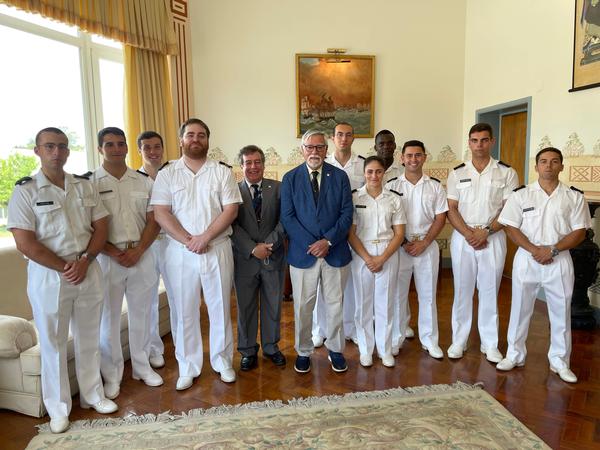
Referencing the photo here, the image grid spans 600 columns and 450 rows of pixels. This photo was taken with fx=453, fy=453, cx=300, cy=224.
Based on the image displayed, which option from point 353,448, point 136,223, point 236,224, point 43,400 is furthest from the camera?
point 236,224

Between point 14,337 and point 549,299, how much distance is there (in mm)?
3395

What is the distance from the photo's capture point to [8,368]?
268cm

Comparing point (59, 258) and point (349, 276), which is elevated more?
point (59, 258)

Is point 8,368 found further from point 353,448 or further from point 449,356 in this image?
point 449,356

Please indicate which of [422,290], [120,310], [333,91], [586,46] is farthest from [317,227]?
[333,91]

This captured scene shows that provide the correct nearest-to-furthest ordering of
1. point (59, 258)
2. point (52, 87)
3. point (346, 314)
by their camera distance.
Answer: point (59, 258) → point (346, 314) → point (52, 87)

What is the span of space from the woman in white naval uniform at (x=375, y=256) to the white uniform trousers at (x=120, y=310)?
144cm

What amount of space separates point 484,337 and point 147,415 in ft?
7.99

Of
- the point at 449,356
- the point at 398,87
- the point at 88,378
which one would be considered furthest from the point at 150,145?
the point at 398,87

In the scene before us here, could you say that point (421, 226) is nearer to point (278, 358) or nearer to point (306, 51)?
point (278, 358)

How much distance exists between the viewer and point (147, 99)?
5309 mm

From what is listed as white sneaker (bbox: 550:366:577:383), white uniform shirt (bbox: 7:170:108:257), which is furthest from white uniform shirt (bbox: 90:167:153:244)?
white sneaker (bbox: 550:366:577:383)

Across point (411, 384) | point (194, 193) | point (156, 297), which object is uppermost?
point (194, 193)

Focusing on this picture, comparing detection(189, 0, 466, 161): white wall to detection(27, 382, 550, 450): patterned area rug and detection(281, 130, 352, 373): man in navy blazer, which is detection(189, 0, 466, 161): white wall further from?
detection(27, 382, 550, 450): patterned area rug
